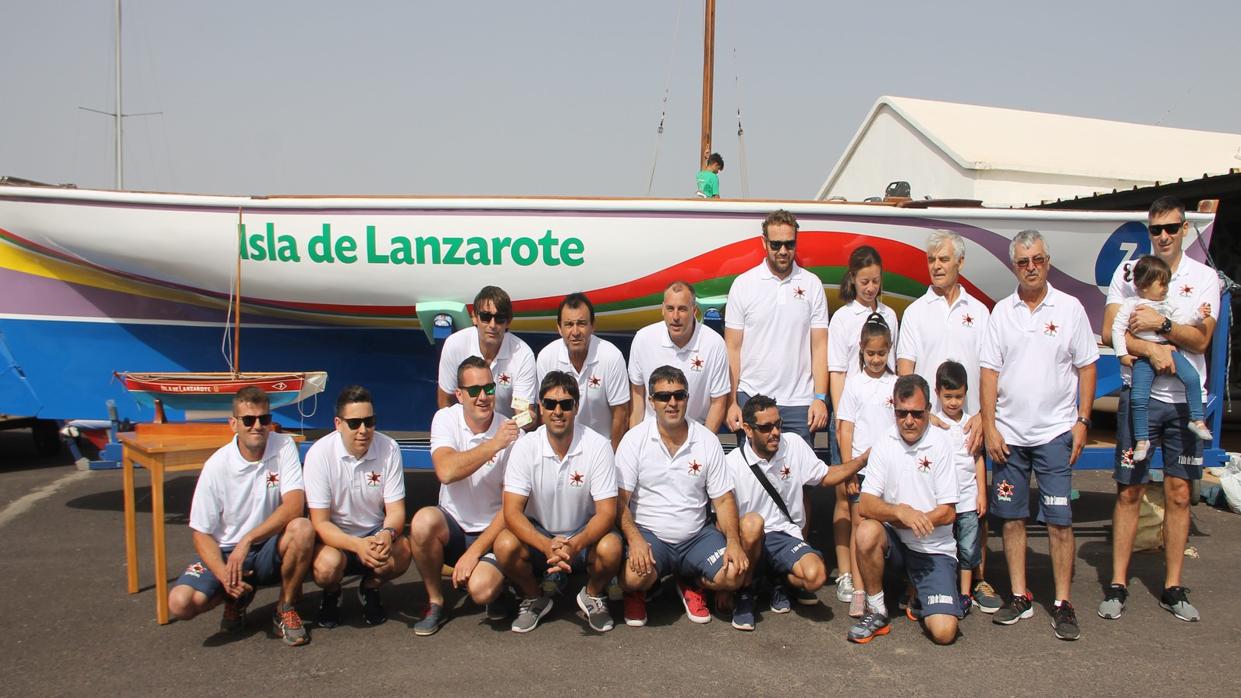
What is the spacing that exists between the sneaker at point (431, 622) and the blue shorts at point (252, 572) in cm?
61

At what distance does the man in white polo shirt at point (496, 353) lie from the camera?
432 cm

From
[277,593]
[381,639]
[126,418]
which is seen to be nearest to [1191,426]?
[381,639]

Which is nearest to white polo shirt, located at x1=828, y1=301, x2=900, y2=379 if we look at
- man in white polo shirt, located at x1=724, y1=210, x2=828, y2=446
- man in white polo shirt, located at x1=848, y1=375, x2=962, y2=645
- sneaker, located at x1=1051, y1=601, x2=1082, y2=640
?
man in white polo shirt, located at x1=724, y1=210, x2=828, y2=446

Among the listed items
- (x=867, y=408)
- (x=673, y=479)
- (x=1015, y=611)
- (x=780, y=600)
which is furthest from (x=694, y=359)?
(x=1015, y=611)

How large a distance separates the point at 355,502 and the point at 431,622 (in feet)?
1.93

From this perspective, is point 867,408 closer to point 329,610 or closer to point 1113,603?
point 1113,603

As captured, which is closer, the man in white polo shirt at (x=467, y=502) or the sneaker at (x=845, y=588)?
the man in white polo shirt at (x=467, y=502)

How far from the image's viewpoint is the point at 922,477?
3.76 metres

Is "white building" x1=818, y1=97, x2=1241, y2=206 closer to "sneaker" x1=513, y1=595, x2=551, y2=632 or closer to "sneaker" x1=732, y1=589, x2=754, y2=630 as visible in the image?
"sneaker" x1=732, y1=589, x2=754, y2=630

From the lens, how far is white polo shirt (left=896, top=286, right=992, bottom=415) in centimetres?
418

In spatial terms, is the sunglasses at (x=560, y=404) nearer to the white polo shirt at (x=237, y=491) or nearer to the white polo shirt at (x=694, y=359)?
the white polo shirt at (x=694, y=359)

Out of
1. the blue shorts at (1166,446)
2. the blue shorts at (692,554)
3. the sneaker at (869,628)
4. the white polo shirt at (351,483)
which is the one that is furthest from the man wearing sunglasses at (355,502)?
the blue shorts at (1166,446)

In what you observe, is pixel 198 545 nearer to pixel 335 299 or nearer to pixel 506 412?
pixel 506 412

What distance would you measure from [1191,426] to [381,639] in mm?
3465
